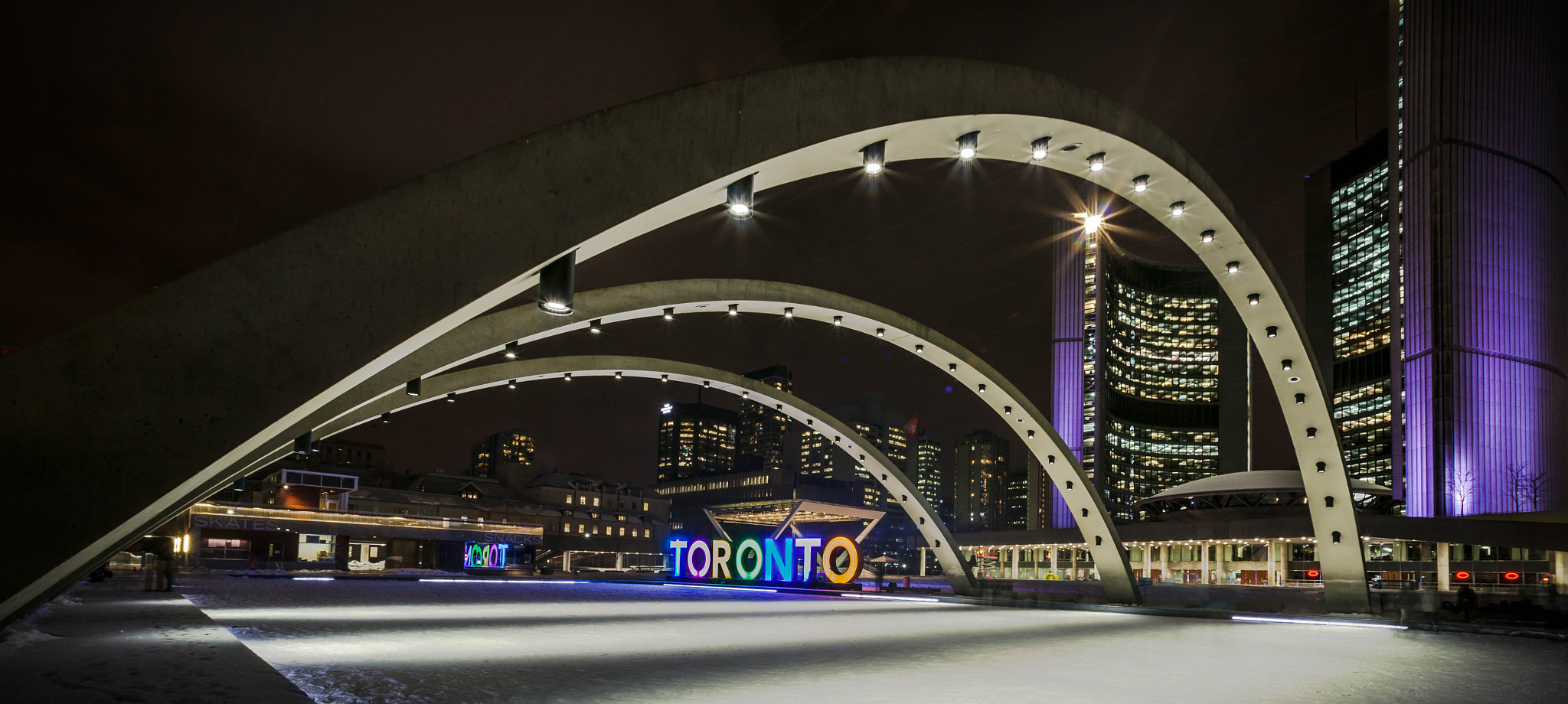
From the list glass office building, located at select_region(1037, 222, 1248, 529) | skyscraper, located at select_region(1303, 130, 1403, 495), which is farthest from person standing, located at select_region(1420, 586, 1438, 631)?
skyscraper, located at select_region(1303, 130, 1403, 495)

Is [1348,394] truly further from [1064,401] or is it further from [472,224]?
[472,224]

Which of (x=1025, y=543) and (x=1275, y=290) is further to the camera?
(x=1025, y=543)

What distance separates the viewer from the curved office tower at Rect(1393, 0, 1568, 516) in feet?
261

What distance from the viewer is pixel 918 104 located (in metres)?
7.70

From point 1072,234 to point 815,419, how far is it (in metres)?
97.6

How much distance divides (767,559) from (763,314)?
15911 mm

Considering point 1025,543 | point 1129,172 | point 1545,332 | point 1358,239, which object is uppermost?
point 1358,239

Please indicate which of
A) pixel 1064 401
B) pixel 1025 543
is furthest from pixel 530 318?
pixel 1064 401

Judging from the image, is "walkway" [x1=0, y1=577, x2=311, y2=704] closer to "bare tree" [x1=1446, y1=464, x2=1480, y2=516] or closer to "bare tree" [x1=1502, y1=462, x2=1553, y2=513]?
"bare tree" [x1=1446, y1=464, x2=1480, y2=516]

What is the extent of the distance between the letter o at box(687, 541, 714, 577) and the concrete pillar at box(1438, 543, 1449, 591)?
1995 inches

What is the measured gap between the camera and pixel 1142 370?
142 m

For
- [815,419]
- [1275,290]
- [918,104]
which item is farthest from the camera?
[815,419]

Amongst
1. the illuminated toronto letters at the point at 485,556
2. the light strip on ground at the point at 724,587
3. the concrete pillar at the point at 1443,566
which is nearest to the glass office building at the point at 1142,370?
the concrete pillar at the point at 1443,566

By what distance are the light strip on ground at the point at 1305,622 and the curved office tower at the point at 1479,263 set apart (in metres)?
71.4
